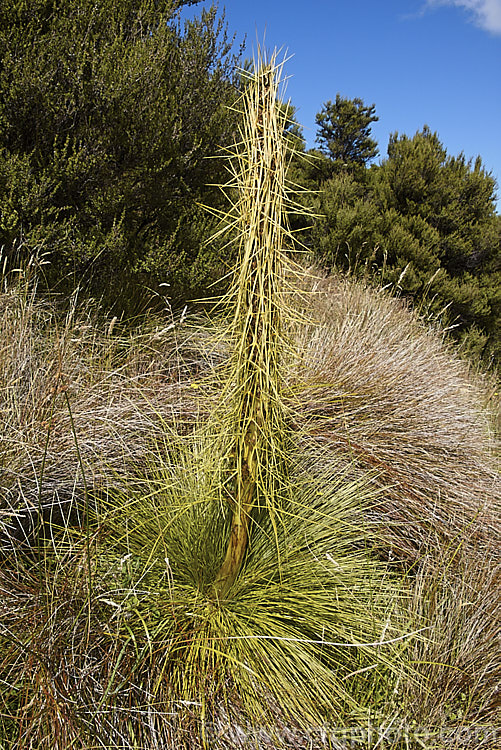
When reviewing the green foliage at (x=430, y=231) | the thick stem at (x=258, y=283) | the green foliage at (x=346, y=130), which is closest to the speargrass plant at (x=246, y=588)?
the thick stem at (x=258, y=283)

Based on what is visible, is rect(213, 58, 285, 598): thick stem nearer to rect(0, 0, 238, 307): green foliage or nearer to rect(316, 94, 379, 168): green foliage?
rect(0, 0, 238, 307): green foliage

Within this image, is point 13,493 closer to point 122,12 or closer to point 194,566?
point 194,566

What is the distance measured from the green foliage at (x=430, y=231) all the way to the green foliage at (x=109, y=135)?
4.07m

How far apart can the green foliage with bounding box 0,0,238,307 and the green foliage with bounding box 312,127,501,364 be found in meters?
4.07

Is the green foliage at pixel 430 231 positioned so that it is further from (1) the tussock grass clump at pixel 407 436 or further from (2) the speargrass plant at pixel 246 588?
(2) the speargrass plant at pixel 246 588

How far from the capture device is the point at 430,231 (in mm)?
8328

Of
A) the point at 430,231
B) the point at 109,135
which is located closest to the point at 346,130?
the point at 430,231

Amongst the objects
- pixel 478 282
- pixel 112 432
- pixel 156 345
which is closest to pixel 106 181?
pixel 156 345

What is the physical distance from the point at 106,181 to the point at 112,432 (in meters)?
2.05

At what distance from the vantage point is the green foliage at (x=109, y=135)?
348cm

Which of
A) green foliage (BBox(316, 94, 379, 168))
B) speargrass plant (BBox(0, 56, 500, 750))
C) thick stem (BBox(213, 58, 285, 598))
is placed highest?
green foliage (BBox(316, 94, 379, 168))

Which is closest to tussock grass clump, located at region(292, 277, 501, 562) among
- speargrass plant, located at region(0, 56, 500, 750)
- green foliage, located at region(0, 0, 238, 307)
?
speargrass plant, located at region(0, 56, 500, 750)

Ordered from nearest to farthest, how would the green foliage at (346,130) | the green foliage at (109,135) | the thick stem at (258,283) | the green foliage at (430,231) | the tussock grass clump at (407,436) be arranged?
1. the thick stem at (258,283)
2. the tussock grass clump at (407,436)
3. the green foliage at (109,135)
4. the green foliage at (430,231)
5. the green foliage at (346,130)

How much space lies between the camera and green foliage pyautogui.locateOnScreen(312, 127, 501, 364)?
26.9 ft
